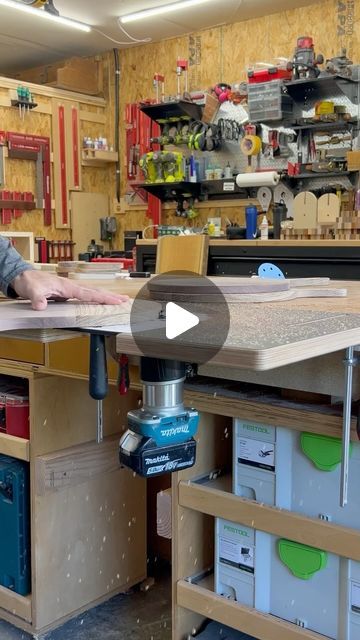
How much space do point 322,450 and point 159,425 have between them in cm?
53

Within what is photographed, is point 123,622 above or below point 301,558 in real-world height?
below

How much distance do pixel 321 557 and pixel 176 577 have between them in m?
0.38

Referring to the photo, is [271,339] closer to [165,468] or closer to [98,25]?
[165,468]

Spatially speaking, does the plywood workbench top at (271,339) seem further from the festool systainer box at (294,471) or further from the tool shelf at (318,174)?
the tool shelf at (318,174)

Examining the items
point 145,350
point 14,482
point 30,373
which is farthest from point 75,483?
point 145,350

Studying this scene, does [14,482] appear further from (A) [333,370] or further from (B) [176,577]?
(A) [333,370]

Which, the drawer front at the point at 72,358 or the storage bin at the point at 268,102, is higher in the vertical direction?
the storage bin at the point at 268,102

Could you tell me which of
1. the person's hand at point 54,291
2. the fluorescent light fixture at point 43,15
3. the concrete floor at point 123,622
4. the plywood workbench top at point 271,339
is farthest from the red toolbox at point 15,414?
the fluorescent light fixture at point 43,15

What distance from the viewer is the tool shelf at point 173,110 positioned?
5191 millimetres

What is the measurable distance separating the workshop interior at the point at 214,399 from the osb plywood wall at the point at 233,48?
0.08 ft

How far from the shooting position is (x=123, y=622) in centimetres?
211

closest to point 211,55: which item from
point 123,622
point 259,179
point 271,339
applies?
point 259,179

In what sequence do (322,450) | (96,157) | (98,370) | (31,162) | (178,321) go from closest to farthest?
(178,321) < (98,370) < (322,450) < (31,162) < (96,157)

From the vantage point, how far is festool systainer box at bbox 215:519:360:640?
1.38 m
